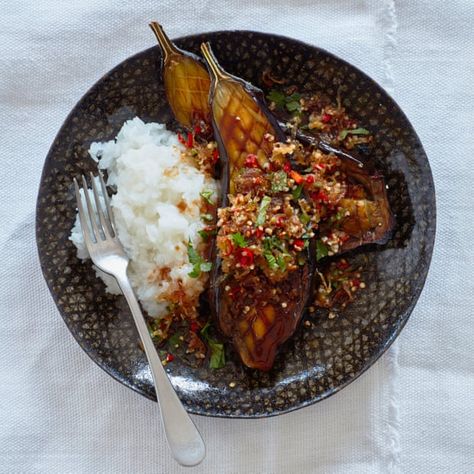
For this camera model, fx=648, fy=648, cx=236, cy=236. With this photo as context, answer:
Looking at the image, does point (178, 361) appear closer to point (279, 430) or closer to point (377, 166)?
point (279, 430)

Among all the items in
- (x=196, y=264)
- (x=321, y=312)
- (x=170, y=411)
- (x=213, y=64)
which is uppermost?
(x=213, y=64)

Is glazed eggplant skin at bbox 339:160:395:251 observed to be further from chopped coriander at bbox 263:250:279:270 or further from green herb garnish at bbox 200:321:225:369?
green herb garnish at bbox 200:321:225:369

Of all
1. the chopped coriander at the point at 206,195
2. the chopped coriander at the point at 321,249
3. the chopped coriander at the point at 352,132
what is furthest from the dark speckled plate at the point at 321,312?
the chopped coriander at the point at 206,195

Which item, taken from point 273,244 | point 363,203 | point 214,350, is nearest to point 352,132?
point 363,203

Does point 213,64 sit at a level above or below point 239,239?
above

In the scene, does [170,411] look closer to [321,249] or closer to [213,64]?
[321,249]

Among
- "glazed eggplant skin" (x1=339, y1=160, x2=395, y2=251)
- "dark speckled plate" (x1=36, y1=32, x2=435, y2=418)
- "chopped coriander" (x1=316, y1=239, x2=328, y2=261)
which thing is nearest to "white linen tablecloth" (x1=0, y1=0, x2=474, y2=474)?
"dark speckled plate" (x1=36, y1=32, x2=435, y2=418)
